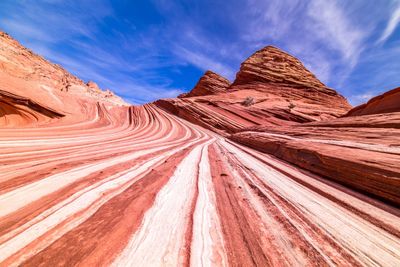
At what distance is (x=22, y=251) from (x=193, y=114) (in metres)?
13.5

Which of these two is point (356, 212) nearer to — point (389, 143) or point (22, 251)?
point (389, 143)

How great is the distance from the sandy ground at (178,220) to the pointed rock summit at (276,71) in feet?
68.5

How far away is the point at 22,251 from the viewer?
1077 mm

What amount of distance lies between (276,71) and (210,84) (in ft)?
38.9

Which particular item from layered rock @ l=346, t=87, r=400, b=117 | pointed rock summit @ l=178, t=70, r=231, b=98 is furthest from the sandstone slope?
pointed rock summit @ l=178, t=70, r=231, b=98

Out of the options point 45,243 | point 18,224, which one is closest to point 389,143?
point 45,243

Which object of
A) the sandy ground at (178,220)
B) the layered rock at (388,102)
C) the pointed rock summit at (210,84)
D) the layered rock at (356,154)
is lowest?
the sandy ground at (178,220)

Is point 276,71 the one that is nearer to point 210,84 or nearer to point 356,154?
point 210,84

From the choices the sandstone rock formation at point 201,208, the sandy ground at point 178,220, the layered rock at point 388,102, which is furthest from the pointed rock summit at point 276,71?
the sandy ground at point 178,220

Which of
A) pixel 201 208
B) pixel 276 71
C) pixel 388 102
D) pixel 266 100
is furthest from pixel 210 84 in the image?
pixel 201 208

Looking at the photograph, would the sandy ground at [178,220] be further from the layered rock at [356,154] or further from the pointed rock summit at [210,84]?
the pointed rock summit at [210,84]

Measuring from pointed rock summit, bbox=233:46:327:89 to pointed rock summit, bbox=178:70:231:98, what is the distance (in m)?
7.17

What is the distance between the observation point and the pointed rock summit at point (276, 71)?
68.1 ft

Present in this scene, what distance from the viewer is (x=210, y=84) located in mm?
31172
